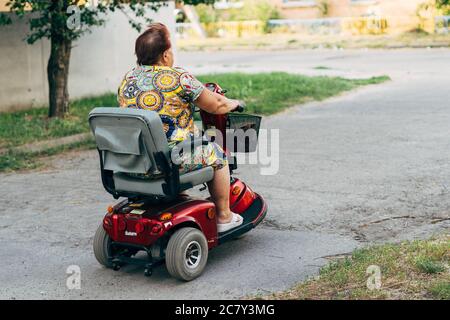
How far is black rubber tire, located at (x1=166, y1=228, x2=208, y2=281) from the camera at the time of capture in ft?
17.8

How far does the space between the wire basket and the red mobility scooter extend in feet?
0.06

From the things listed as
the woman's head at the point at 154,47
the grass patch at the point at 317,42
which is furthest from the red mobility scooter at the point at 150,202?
the grass patch at the point at 317,42

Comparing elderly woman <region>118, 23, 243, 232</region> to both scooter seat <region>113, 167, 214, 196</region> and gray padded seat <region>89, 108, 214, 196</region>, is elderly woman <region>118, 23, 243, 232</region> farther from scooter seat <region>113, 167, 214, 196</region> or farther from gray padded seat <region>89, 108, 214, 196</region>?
gray padded seat <region>89, 108, 214, 196</region>

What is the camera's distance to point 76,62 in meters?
14.7

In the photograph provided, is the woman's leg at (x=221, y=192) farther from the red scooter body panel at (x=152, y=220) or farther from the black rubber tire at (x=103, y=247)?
the black rubber tire at (x=103, y=247)

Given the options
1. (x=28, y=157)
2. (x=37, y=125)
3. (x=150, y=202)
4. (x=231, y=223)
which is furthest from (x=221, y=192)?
(x=37, y=125)

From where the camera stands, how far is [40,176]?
30.1ft

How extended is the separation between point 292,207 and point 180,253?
2119 mm

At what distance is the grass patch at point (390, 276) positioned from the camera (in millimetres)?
4844

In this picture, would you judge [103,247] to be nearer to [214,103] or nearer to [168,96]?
[168,96]

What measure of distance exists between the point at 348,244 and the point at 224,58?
64.1 ft

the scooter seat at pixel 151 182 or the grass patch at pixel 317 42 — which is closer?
the scooter seat at pixel 151 182

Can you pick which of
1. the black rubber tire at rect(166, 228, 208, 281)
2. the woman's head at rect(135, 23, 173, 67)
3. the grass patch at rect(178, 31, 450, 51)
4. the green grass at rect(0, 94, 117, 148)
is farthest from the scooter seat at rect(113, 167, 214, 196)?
the grass patch at rect(178, 31, 450, 51)
